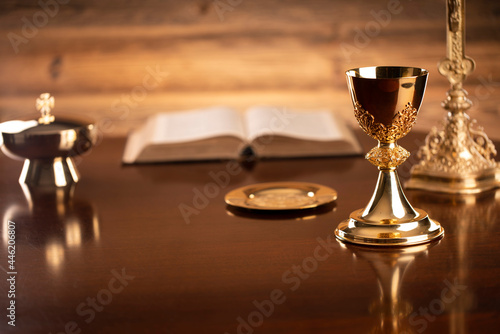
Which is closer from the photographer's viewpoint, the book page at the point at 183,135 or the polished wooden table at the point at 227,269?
the polished wooden table at the point at 227,269

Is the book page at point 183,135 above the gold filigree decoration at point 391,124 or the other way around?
the other way around

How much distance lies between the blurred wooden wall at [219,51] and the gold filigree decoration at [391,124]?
162 cm

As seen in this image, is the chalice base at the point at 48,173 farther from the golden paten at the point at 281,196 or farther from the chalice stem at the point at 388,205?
the chalice stem at the point at 388,205

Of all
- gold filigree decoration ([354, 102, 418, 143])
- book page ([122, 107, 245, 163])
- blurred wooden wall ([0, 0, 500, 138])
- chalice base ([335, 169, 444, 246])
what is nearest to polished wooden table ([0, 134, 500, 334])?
chalice base ([335, 169, 444, 246])

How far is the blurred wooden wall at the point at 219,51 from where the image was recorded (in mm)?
2391

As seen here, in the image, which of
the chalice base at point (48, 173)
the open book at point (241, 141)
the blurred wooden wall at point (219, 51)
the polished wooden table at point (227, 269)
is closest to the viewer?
the polished wooden table at point (227, 269)

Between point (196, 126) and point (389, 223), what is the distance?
82 centimetres

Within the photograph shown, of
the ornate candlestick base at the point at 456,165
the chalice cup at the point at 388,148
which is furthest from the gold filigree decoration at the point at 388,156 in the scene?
the ornate candlestick base at the point at 456,165

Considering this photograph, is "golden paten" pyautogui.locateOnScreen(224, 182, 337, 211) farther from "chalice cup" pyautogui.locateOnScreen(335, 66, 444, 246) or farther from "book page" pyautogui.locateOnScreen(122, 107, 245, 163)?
"book page" pyautogui.locateOnScreen(122, 107, 245, 163)

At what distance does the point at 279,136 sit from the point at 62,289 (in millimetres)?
780

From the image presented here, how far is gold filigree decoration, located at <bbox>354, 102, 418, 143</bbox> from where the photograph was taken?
0.83m

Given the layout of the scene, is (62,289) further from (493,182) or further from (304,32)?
(304,32)

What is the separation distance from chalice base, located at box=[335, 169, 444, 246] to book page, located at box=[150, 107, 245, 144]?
613 millimetres

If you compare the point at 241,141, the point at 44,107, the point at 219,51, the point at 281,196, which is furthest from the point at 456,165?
the point at 219,51
